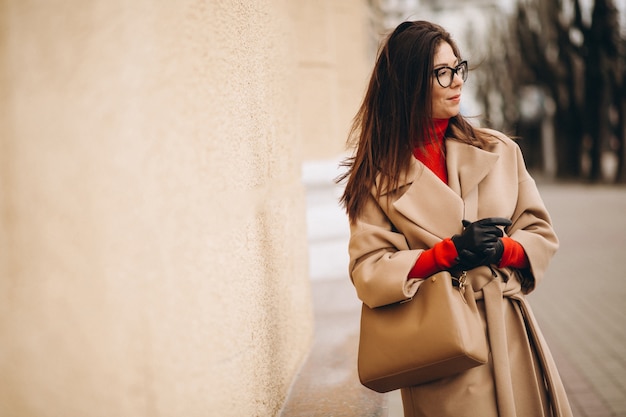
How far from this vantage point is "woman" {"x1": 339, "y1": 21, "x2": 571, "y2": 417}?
2.09m

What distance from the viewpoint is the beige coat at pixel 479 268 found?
210 centimetres

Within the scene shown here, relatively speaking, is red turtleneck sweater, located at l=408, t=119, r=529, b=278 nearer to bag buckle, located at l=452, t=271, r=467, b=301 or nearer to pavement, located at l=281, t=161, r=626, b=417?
bag buckle, located at l=452, t=271, r=467, b=301

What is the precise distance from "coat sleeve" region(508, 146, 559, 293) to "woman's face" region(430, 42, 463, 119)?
1.12ft

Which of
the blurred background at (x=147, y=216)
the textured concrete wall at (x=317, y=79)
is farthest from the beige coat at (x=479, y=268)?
the textured concrete wall at (x=317, y=79)

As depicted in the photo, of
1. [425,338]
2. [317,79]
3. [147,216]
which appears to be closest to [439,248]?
[425,338]

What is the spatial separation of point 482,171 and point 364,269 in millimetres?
541

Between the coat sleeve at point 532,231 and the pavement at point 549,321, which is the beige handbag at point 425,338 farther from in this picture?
the pavement at point 549,321

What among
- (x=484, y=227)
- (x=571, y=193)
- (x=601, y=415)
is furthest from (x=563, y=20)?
(x=484, y=227)

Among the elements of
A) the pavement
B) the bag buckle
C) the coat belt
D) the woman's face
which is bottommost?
the pavement

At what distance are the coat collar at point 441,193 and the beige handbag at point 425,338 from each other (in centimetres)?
21

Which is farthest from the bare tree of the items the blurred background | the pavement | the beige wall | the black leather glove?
the beige wall

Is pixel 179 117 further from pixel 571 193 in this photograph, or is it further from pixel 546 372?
pixel 571 193

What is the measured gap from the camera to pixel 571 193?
18812 millimetres

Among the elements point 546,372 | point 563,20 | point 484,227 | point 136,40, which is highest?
point 563,20
